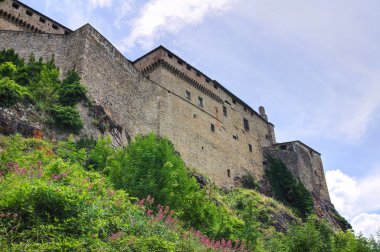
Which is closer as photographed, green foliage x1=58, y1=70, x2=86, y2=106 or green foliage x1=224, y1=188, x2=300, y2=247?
green foliage x1=58, y1=70, x2=86, y2=106

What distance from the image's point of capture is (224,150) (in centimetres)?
3312

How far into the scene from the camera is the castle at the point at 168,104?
22.9 m

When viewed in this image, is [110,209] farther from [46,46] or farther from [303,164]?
[303,164]

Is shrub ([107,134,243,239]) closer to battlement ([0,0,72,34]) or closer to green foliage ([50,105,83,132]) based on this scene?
green foliage ([50,105,83,132])

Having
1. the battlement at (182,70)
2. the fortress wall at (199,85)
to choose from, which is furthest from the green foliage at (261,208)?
the battlement at (182,70)

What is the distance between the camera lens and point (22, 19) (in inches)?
1056

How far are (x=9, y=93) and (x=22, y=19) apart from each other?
12.3 m

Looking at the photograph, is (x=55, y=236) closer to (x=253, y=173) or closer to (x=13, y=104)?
(x=13, y=104)

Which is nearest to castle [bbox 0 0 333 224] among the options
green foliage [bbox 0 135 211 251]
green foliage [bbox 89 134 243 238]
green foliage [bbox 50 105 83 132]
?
green foliage [bbox 50 105 83 132]

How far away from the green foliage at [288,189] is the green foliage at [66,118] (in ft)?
69.1

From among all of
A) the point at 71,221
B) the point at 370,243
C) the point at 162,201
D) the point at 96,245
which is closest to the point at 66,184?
the point at 71,221

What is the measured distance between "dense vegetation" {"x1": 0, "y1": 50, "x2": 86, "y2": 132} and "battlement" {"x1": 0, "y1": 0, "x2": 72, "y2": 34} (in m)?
6.41

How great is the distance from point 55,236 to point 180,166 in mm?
7836

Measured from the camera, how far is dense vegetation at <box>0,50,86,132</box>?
1684 cm
